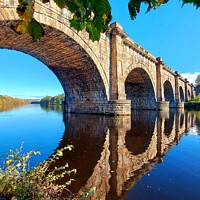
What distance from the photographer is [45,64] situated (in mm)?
17297

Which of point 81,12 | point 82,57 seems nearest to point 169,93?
point 82,57

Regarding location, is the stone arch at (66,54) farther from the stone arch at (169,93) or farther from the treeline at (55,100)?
the treeline at (55,100)

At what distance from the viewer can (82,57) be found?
46.7 ft

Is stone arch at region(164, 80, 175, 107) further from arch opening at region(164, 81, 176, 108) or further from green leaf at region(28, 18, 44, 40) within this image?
green leaf at region(28, 18, 44, 40)

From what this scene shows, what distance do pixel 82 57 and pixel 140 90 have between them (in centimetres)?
1730

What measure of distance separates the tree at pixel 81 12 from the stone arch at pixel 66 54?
27.5 feet

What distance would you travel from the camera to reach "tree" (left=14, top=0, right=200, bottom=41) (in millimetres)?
959

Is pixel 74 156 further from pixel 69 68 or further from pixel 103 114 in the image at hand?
pixel 69 68

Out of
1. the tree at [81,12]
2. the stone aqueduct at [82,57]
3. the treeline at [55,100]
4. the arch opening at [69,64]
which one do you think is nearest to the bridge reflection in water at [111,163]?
the tree at [81,12]

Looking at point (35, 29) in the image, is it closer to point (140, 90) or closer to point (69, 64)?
point (69, 64)

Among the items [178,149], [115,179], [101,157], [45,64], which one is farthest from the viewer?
[45,64]

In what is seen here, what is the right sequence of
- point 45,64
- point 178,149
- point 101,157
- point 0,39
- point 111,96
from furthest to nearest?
point 45,64, point 111,96, point 0,39, point 178,149, point 101,157

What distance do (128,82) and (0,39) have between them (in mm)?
21516

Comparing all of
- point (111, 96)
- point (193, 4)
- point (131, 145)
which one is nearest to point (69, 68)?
point (111, 96)
